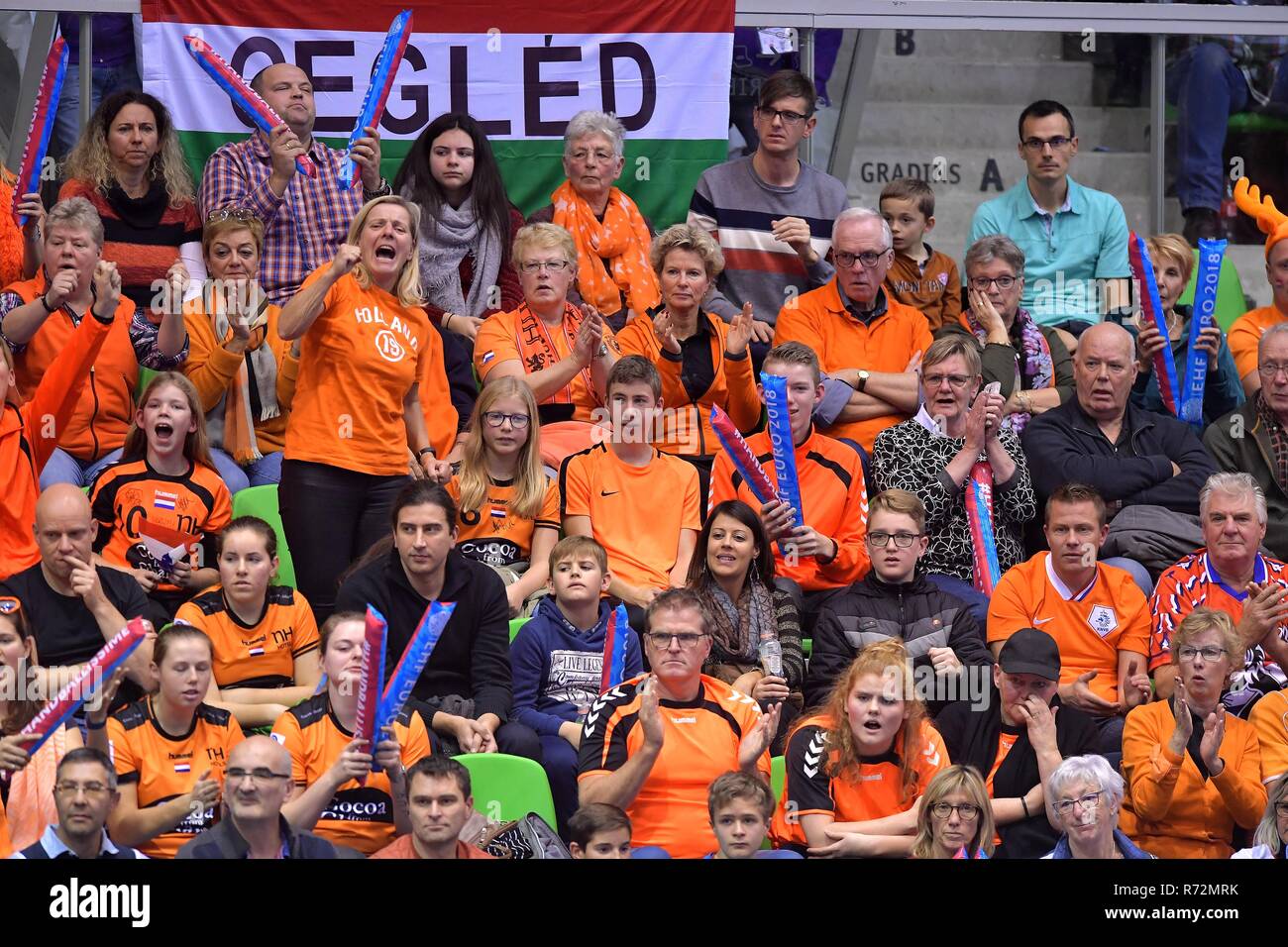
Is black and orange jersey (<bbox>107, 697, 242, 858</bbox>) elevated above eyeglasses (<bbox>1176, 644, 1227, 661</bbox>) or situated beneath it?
situated beneath

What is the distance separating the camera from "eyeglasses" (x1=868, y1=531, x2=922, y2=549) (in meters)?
7.18

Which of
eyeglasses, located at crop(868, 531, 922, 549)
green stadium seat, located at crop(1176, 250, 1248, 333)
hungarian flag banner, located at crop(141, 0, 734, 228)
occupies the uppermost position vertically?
hungarian flag banner, located at crop(141, 0, 734, 228)

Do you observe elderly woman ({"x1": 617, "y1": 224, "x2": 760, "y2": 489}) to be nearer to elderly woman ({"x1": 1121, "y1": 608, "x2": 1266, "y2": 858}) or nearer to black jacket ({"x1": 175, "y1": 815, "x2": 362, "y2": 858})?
elderly woman ({"x1": 1121, "y1": 608, "x2": 1266, "y2": 858})

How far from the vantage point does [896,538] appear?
7180 millimetres

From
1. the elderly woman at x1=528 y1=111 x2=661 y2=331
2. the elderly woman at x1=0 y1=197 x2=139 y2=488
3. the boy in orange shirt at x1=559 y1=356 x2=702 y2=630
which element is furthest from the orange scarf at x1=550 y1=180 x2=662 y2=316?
the elderly woman at x1=0 y1=197 x2=139 y2=488

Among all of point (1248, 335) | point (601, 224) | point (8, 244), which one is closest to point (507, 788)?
point (601, 224)

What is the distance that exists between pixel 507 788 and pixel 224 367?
2447 mm

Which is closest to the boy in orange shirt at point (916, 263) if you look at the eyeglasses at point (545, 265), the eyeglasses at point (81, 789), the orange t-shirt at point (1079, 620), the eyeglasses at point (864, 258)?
the eyeglasses at point (864, 258)

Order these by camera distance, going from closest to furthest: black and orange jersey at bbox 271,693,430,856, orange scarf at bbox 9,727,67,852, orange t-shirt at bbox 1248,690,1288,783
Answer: orange scarf at bbox 9,727,67,852
black and orange jersey at bbox 271,693,430,856
orange t-shirt at bbox 1248,690,1288,783

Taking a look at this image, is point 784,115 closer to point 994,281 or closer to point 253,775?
point 994,281

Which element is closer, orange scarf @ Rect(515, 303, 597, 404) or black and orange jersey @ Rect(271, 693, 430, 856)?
black and orange jersey @ Rect(271, 693, 430, 856)

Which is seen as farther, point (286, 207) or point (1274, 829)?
point (286, 207)

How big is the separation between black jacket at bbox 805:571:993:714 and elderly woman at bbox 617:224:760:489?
4.12 ft
